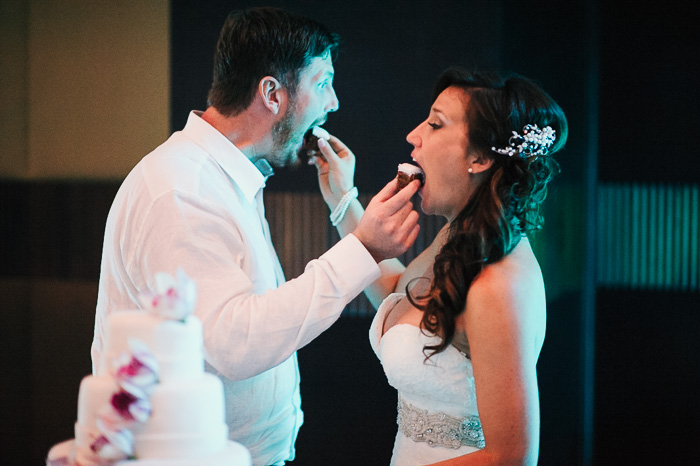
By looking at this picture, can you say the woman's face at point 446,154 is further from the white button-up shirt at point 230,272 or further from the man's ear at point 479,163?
the white button-up shirt at point 230,272

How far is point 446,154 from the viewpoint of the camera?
6.23 feet

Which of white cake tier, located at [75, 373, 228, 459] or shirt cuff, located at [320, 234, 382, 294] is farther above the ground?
shirt cuff, located at [320, 234, 382, 294]

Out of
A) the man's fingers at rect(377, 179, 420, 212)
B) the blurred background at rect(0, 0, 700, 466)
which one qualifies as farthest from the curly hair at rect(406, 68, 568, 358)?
the blurred background at rect(0, 0, 700, 466)

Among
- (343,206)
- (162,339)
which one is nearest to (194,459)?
(162,339)

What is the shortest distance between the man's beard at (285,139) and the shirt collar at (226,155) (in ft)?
0.42

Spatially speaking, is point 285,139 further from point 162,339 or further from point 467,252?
point 162,339

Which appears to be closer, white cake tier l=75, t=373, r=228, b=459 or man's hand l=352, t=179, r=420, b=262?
white cake tier l=75, t=373, r=228, b=459

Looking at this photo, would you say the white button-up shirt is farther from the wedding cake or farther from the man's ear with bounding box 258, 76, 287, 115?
the wedding cake

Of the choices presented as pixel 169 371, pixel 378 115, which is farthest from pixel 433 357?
pixel 378 115

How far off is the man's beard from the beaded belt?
772 millimetres

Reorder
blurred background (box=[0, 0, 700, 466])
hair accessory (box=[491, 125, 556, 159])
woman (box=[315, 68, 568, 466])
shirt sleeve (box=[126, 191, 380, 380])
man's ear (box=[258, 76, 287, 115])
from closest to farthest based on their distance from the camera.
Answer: shirt sleeve (box=[126, 191, 380, 380])
woman (box=[315, 68, 568, 466])
hair accessory (box=[491, 125, 556, 159])
man's ear (box=[258, 76, 287, 115])
blurred background (box=[0, 0, 700, 466])

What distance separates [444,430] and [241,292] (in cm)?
68

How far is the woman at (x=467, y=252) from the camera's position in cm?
174

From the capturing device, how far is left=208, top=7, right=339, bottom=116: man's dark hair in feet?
6.52
